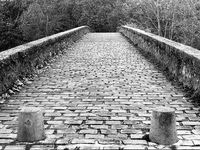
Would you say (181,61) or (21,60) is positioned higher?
(21,60)

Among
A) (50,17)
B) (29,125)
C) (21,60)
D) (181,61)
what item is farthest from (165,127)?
(50,17)

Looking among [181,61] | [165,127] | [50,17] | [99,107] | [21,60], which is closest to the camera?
[165,127]

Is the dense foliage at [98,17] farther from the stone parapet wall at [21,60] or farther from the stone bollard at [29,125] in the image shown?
the stone bollard at [29,125]

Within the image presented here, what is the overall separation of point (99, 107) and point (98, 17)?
4161cm

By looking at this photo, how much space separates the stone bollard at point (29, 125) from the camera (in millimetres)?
3803

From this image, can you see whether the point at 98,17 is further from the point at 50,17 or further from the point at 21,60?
the point at 21,60

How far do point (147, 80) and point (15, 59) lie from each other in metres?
3.33

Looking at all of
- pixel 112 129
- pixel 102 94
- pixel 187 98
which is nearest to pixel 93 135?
pixel 112 129

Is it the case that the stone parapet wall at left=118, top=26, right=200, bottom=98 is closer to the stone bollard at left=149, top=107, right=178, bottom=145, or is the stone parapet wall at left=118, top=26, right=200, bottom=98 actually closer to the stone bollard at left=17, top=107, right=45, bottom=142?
the stone bollard at left=149, top=107, right=178, bottom=145

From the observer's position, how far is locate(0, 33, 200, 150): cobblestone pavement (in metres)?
3.88

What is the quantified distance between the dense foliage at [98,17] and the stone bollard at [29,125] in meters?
26.8

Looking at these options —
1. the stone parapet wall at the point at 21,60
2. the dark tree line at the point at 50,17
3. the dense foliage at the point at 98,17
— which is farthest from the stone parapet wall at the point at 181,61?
the dark tree line at the point at 50,17

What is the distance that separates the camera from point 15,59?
668cm

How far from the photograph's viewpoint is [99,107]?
537 cm
